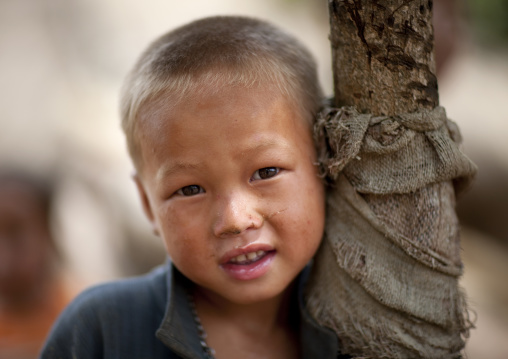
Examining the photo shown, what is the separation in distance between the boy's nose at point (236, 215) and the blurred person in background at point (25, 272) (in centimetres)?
244

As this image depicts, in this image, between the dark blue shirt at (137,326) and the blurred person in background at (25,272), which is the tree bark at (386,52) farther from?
the blurred person in background at (25,272)

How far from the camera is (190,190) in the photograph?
141 cm

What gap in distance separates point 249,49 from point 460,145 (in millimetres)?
579

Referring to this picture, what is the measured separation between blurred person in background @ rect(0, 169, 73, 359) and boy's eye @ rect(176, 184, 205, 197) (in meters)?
2.34

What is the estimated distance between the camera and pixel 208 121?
1328 mm

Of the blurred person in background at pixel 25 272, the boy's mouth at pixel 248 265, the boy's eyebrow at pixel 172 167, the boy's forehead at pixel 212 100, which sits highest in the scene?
the boy's forehead at pixel 212 100

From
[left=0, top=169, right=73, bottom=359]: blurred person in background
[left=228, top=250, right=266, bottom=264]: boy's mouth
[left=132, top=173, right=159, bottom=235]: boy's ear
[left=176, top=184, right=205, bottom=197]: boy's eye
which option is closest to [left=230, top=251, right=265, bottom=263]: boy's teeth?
[left=228, top=250, right=266, bottom=264]: boy's mouth

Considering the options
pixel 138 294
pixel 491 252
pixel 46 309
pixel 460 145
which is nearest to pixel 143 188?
pixel 138 294

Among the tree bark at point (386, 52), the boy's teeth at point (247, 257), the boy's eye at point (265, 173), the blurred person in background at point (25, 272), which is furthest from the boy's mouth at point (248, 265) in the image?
the blurred person in background at point (25, 272)

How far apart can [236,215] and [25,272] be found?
2.53 meters

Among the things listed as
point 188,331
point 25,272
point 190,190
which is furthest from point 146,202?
point 25,272

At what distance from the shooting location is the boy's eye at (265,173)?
1.39 metres

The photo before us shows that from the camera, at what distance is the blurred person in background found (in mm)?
3354

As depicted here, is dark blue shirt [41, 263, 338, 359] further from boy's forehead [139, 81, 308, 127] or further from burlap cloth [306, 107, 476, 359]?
boy's forehead [139, 81, 308, 127]
